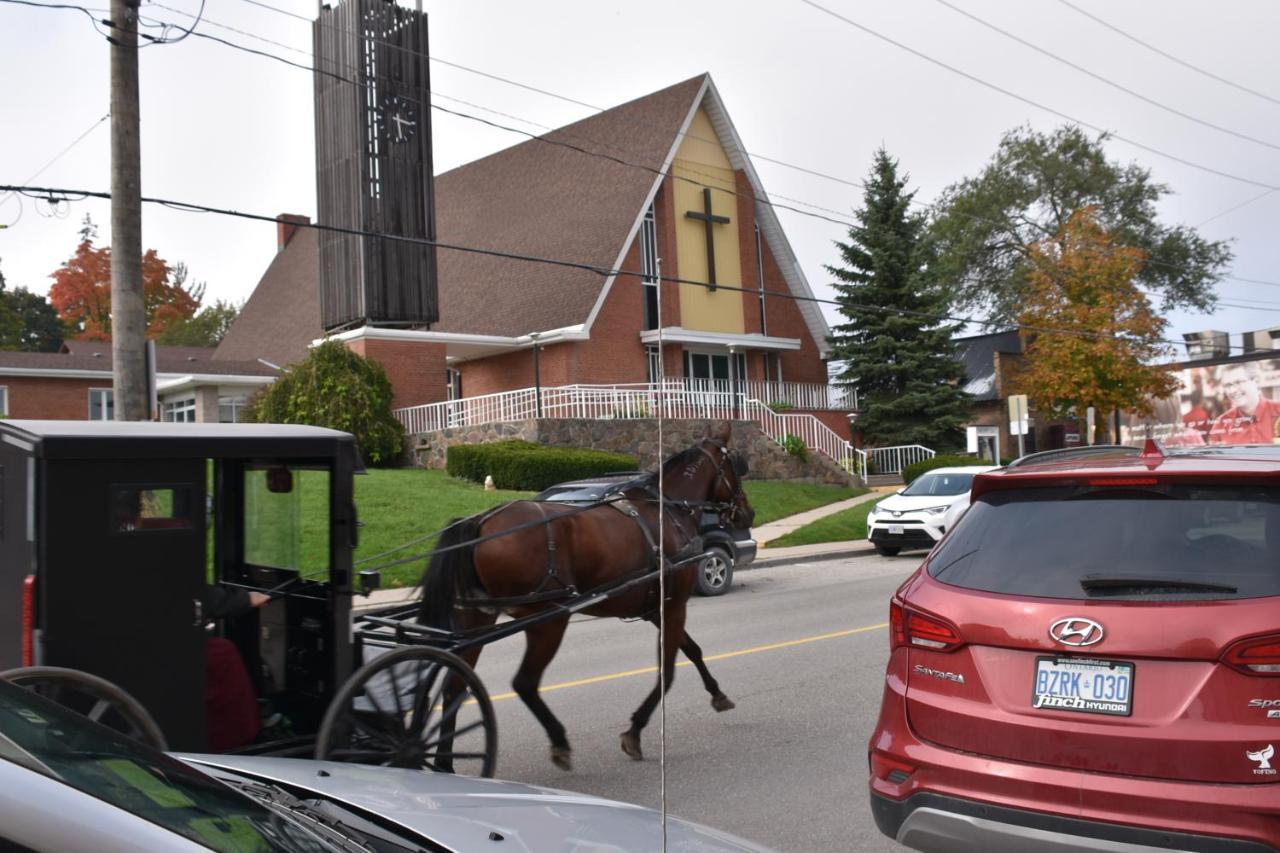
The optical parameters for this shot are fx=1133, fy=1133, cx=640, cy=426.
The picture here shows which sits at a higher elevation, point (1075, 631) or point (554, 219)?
point (554, 219)

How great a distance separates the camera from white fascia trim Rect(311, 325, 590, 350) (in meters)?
32.2

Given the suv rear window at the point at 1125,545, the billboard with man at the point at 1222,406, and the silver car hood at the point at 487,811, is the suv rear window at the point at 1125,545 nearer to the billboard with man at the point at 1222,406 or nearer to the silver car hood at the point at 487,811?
the silver car hood at the point at 487,811

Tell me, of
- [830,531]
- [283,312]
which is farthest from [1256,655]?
[283,312]

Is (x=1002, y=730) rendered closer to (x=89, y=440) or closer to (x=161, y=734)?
(x=161, y=734)

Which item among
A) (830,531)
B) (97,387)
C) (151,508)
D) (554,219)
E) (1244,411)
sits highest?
(554,219)

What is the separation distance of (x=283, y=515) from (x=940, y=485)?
17.6 m

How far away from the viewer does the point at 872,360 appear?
40750 mm

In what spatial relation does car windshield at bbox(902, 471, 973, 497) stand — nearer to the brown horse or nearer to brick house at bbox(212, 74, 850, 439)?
brick house at bbox(212, 74, 850, 439)

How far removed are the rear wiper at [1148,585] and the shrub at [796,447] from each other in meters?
29.9

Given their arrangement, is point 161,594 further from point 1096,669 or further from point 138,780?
point 1096,669

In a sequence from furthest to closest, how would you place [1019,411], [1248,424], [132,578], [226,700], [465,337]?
[1248,424], [465,337], [1019,411], [226,700], [132,578]

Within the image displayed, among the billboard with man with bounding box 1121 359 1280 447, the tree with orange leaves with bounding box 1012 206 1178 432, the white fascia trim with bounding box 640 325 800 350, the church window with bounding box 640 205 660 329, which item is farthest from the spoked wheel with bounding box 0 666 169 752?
the billboard with man with bounding box 1121 359 1280 447

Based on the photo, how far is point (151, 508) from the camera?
187 inches

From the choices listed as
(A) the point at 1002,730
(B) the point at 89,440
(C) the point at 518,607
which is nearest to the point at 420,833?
(A) the point at 1002,730
